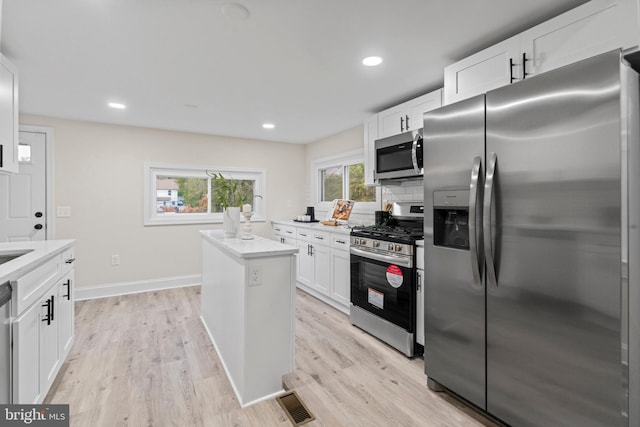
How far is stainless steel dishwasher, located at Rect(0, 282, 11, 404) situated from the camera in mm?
1366

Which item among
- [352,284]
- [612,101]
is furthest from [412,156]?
[612,101]

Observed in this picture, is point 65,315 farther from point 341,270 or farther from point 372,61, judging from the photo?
point 372,61

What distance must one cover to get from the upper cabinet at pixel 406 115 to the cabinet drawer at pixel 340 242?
120 centimetres

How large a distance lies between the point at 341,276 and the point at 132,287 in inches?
117

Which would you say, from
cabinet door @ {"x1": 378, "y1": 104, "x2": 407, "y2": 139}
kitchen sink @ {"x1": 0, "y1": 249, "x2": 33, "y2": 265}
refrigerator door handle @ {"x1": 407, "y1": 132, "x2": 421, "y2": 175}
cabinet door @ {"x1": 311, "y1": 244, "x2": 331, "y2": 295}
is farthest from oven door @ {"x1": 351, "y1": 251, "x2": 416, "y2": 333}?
kitchen sink @ {"x1": 0, "y1": 249, "x2": 33, "y2": 265}

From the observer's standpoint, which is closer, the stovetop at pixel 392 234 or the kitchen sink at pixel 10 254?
the kitchen sink at pixel 10 254

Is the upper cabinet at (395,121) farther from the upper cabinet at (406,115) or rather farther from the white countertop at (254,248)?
the white countertop at (254,248)

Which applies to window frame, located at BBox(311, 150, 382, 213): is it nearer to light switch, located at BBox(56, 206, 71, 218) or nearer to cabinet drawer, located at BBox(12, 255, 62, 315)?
cabinet drawer, located at BBox(12, 255, 62, 315)

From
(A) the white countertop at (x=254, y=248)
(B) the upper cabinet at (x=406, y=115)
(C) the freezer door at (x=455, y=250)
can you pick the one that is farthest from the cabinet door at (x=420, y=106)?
(A) the white countertop at (x=254, y=248)

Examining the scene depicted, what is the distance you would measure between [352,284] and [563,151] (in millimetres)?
2142

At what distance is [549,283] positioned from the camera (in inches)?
57.6

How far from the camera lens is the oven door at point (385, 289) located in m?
2.49

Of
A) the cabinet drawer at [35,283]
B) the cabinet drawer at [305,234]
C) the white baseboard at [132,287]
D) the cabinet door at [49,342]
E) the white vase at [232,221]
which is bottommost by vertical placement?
the white baseboard at [132,287]

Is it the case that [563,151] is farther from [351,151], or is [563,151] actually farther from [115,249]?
[115,249]
